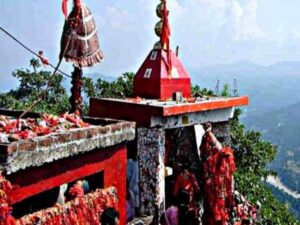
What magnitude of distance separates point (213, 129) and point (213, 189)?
7.72 feet

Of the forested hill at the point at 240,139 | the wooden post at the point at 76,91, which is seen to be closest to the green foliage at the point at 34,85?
the forested hill at the point at 240,139

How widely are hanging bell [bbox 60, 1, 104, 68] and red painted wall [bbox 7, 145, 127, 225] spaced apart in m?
2.96

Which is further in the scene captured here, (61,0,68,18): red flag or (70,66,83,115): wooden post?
(70,66,83,115): wooden post

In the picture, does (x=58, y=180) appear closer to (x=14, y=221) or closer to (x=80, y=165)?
(x=80, y=165)

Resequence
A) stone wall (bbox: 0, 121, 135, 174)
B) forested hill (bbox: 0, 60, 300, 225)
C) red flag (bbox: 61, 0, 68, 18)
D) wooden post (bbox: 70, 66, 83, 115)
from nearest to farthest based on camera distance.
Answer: stone wall (bbox: 0, 121, 135, 174) < red flag (bbox: 61, 0, 68, 18) < wooden post (bbox: 70, 66, 83, 115) < forested hill (bbox: 0, 60, 300, 225)

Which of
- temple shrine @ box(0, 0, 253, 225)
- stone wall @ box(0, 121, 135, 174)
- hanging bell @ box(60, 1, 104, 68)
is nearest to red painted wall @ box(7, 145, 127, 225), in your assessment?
temple shrine @ box(0, 0, 253, 225)

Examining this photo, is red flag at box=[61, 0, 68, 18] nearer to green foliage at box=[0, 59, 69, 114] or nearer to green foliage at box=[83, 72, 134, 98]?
green foliage at box=[83, 72, 134, 98]

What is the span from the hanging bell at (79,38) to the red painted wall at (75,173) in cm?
296

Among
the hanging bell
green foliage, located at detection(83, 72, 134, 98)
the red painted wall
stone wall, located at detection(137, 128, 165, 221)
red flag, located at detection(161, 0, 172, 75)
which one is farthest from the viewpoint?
green foliage, located at detection(83, 72, 134, 98)

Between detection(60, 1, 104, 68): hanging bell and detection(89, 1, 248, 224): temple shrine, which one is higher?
detection(60, 1, 104, 68): hanging bell

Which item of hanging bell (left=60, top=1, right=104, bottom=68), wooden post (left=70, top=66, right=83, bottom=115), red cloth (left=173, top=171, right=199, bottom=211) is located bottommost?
red cloth (left=173, top=171, right=199, bottom=211)

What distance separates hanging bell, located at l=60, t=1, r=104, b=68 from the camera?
10.7m

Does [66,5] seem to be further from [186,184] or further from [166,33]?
[186,184]

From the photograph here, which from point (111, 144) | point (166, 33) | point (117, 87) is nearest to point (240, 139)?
point (117, 87)
